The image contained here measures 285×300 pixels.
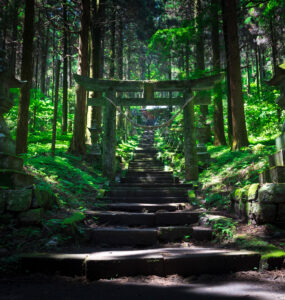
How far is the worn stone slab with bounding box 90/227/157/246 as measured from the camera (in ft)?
13.6

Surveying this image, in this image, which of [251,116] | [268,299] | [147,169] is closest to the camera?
[268,299]

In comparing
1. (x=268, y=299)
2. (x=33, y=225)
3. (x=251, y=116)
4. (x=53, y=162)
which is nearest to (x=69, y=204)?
(x=33, y=225)

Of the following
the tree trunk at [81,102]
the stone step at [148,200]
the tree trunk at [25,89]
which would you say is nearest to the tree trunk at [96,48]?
the tree trunk at [81,102]

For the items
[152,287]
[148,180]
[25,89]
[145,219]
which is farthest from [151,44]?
[152,287]

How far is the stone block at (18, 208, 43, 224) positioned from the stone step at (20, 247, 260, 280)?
3.12 feet

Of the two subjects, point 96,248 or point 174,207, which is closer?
point 96,248

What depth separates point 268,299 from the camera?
7.18ft

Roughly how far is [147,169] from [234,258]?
8.16 metres

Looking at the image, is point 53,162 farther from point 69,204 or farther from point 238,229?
point 238,229

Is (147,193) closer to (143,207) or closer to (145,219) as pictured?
(143,207)

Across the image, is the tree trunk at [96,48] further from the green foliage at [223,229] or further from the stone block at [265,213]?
the stone block at [265,213]

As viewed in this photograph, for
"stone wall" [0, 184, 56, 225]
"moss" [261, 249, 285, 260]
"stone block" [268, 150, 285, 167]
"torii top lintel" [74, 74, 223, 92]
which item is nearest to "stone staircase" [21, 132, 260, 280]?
"moss" [261, 249, 285, 260]

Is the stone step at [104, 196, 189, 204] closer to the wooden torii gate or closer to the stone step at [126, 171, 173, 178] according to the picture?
the wooden torii gate

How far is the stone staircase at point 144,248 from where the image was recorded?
9.64ft
